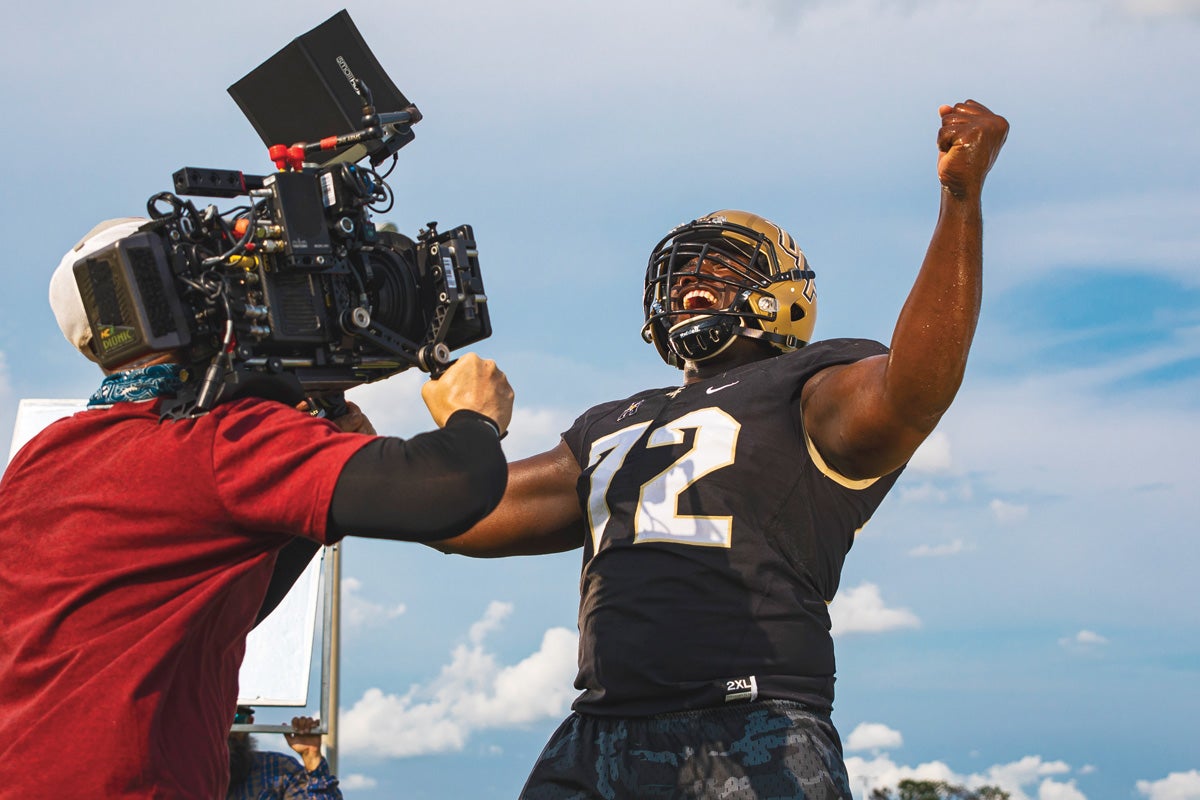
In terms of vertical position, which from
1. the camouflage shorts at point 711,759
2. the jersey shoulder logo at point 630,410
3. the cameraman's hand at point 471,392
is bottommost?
the camouflage shorts at point 711,759

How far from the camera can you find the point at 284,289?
8.79ft

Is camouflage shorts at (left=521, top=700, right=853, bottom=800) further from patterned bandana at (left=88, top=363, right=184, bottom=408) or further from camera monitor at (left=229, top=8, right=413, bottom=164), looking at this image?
camera monitor at (left=229, top=8, right=413, bottom=164)

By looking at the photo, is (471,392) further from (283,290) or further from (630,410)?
(630,410)

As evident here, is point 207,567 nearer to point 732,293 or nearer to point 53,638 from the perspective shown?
point 53,638

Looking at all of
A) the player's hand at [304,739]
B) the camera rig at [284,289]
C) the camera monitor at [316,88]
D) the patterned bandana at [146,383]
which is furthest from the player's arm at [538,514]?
the player's hand at [304,739]

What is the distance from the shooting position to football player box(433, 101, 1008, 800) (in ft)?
9.92

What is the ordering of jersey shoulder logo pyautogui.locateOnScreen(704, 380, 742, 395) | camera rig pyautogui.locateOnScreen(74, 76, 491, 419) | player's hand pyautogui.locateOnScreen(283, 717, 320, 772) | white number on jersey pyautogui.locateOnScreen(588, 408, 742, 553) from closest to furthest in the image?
1. camera rig pyautogui.locateOnScreen(74, 76, 491, 419)
2. white number on jersey pyautogui.locateOnScreen(588, 408, 742, 553)
3. jersey shoulder logo pyautogui.locateOnScreen(704, 380, 742, 395)
4. player's hand pyautogui.locateOnScreen(283, 717, 320, 772)

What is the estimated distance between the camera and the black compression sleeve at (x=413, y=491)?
234cm

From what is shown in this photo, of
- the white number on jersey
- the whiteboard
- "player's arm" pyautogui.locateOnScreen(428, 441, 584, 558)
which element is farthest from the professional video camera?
the whiteboard

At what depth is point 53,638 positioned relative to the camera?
245 cm

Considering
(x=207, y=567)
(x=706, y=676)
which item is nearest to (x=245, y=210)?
(x=207, y=567)

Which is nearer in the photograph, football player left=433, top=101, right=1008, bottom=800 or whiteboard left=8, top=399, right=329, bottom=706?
football player left=433, top=101, right=1008, bottom=800

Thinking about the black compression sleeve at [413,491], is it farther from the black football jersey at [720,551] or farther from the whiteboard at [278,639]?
the whiteboard at [278,639]

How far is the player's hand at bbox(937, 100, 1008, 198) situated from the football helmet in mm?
859
